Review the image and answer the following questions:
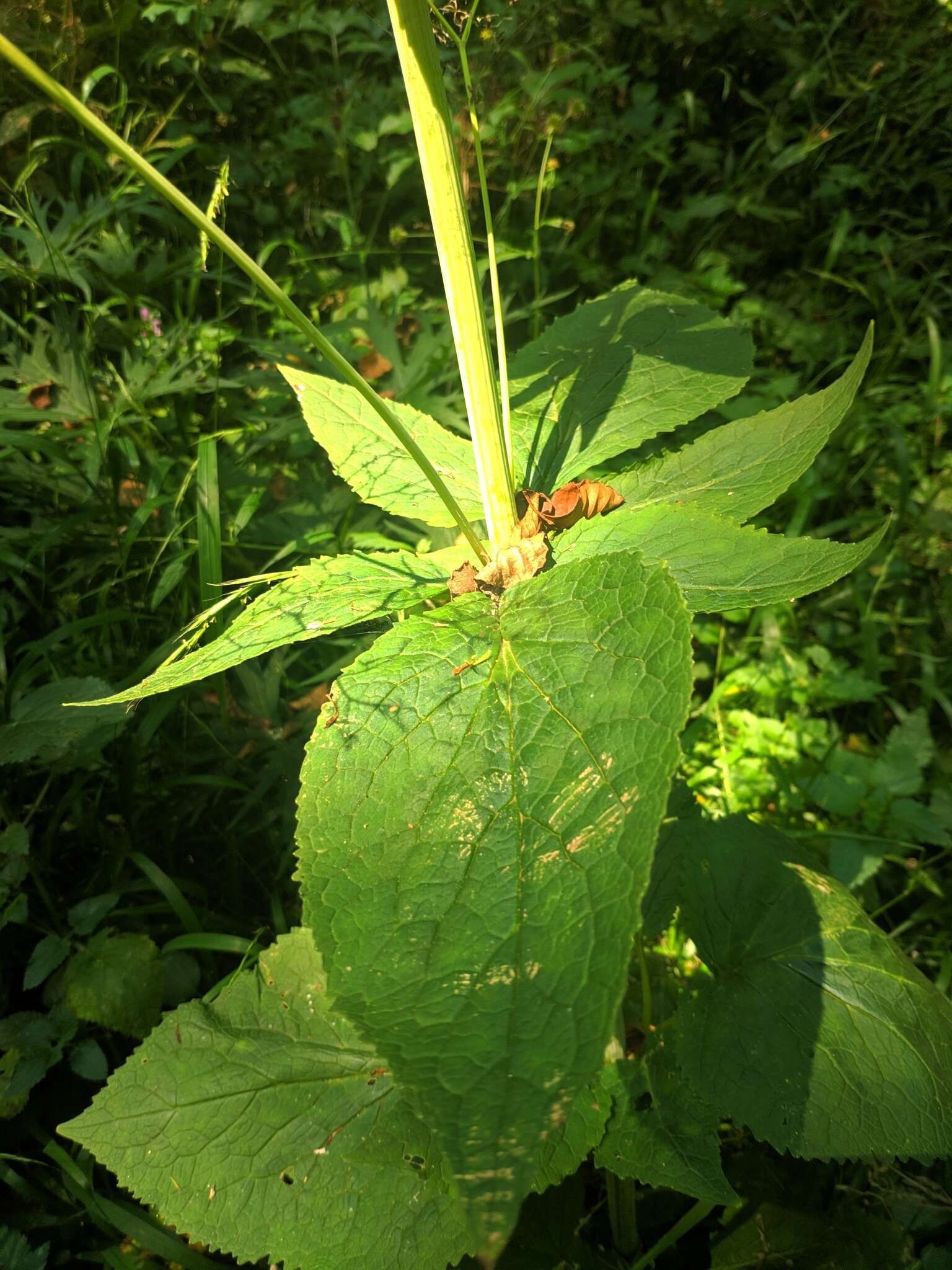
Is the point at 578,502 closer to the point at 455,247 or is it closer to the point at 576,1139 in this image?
the point at 455,247

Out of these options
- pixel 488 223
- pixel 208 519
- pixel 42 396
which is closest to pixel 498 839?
pixel 488 223

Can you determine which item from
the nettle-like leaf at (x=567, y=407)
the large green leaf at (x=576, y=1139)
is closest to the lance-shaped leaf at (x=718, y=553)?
the nettle-like leaf at (x=567, y=407)

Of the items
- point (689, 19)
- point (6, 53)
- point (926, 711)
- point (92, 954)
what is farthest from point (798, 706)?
point (689, 19)

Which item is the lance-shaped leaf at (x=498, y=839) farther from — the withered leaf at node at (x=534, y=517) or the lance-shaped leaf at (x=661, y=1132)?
the lance-shaped leaf at (x=661, y=1132)

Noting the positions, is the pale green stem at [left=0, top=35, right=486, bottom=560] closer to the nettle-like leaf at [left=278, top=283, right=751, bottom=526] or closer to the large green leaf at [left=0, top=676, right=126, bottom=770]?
the nettle-like leaf at [left=278, top=283, right=751, bottom=526]

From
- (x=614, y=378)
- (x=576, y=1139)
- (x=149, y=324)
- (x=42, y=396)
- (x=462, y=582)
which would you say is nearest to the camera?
(x=462, y=582)

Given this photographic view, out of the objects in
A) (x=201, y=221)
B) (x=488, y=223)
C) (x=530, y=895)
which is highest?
(x=201, y=221)

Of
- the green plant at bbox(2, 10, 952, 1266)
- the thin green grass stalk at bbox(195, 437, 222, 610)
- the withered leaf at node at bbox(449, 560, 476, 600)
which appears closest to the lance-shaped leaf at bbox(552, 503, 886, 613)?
the green plant at bbox(2, 10, 952, 1266)
